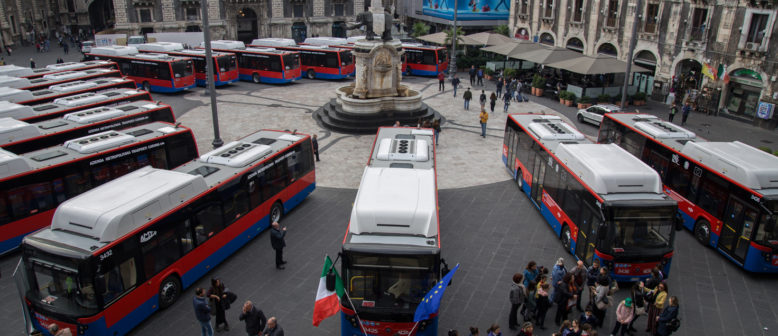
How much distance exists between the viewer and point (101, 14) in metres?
63.2

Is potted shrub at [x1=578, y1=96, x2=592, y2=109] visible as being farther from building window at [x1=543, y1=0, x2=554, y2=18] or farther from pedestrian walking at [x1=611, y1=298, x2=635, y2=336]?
pedestrian walking at [x1=611, y1=298, x2=635, y2=336]

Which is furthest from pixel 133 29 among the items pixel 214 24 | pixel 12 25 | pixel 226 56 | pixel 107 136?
pixel 107 136

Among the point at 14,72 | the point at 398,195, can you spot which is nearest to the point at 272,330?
the point at 398,195

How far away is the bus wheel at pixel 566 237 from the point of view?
13.1 meters

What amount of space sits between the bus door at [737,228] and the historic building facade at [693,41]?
35.5 ft

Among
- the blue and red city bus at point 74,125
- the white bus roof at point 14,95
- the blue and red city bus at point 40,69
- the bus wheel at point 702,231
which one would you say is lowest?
the bus wheel at point 702,231

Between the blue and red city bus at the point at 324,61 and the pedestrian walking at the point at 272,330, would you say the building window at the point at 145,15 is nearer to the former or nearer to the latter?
the blue and red city bus at the point at 324,61

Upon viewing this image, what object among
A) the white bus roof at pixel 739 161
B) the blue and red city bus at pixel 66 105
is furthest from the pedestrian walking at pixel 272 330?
the blue and red city bus at pixel 66 105

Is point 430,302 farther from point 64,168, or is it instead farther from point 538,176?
point 64,168

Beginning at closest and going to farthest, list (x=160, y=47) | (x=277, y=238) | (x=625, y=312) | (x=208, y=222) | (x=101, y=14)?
(x=625, y=312) < (x=208, y=222) < (x=277, y=238) < (x=160, y=47) < (x=101, y=14)

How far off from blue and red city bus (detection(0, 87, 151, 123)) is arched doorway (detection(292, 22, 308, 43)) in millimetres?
38346

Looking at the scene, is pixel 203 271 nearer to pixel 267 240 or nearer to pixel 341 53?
pixel 267 240

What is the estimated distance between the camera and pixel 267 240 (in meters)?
14.1

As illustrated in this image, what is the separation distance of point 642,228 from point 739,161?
3793 mm
